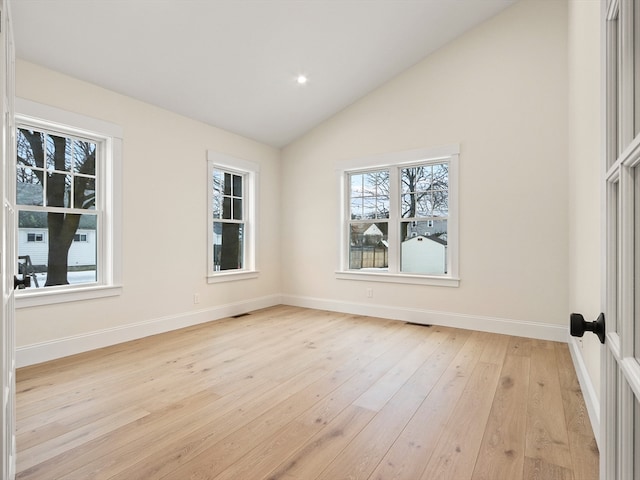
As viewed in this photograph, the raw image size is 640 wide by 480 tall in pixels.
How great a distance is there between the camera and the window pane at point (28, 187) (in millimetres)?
3047

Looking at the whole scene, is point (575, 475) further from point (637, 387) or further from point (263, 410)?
point (263, 410)

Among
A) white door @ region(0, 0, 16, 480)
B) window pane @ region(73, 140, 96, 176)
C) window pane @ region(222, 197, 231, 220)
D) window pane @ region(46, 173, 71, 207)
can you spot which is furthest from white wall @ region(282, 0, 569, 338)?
white door @ region(0, 0, 16, 480)

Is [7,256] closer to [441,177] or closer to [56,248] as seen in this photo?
[56,248]

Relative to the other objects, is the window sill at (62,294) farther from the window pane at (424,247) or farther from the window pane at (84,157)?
the window pane at (424,247)

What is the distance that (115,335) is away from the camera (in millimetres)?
3557

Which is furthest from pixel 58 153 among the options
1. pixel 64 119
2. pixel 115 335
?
pixel 115 335

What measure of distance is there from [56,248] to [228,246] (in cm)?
208

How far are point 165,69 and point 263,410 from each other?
128 inches

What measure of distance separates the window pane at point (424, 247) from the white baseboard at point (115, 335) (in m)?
2.38

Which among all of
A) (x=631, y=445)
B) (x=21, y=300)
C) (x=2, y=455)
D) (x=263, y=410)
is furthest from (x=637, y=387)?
(x=21, y=300)

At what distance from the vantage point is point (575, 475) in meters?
1.60

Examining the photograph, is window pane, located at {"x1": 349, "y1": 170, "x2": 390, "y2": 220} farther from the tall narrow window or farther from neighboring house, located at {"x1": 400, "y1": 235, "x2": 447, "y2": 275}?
the tall narrow window

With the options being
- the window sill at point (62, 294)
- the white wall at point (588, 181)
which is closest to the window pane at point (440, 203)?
the white wall at point (588, 181)

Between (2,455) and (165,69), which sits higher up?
(165,69)
